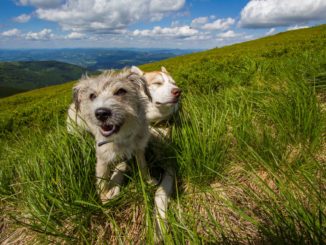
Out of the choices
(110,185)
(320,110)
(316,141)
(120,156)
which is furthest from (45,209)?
(320,110)

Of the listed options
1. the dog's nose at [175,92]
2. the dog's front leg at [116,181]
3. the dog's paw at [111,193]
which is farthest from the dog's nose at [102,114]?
the dog's nose at [175,92]

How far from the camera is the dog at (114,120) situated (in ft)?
11.8

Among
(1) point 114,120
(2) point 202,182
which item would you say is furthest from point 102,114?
(2) point 202,182

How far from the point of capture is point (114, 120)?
11.9 feet

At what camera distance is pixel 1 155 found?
5039 mm

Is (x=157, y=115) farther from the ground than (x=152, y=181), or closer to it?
farther from the ground

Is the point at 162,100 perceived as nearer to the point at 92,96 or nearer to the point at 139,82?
the point at 139,82

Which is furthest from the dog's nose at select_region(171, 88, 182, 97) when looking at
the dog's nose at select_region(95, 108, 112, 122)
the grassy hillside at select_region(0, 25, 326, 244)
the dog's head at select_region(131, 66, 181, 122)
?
the dog's nose at select_region(95, 108, 112, 122)

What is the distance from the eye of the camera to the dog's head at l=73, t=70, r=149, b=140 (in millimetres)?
3592

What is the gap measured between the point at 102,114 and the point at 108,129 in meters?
0.30

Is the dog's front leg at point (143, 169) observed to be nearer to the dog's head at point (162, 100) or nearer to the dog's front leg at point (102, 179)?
the dog's front leg at point (102, 179)

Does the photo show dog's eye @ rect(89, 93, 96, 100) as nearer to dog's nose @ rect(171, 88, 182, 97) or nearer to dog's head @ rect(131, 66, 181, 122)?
dog's head @ rect(131, 66, 181, 122)

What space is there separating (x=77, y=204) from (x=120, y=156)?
108 centimetres

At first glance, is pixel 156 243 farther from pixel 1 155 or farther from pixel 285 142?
pixel 1 155
